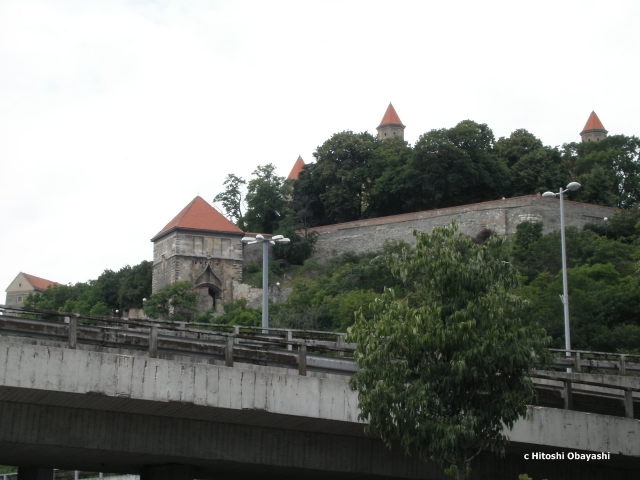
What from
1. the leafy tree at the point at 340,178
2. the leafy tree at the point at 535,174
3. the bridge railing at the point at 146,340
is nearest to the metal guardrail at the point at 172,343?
the bridge railing at the point at 146,340

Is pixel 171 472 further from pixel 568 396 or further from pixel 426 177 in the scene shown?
pixel 426 177

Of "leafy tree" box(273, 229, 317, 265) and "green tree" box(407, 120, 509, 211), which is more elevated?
"green tree" box(407, 120, 509, 211)

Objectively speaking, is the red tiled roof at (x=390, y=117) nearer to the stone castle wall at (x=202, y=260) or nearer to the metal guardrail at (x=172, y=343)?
the stone castle wall at (x=202, y=260)

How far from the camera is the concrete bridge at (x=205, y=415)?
51.3ft

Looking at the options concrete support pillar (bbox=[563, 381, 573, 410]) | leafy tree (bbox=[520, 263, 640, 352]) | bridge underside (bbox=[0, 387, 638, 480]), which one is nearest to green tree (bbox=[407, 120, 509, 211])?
leafy tree (bbox=[520, 263, 640, 352])

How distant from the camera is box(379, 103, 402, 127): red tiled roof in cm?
15562

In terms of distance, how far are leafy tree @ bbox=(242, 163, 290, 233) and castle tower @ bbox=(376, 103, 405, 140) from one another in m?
56.5

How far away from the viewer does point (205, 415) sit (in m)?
16.8

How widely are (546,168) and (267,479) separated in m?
75.7

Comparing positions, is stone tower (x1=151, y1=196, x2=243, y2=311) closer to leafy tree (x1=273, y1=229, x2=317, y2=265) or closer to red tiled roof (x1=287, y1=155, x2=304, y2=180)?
leafy tree (x1=273, y1=229, x2=317, y2=265)

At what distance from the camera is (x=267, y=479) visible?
20.2 meters

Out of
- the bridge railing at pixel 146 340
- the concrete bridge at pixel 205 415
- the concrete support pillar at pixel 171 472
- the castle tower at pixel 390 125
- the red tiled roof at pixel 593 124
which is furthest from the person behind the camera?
the castle tower at pixel 390 125

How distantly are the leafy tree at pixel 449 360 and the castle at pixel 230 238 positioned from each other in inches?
2499

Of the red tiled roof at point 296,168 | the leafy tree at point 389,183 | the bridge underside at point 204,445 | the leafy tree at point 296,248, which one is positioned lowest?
the bridge underside at point 204,445
